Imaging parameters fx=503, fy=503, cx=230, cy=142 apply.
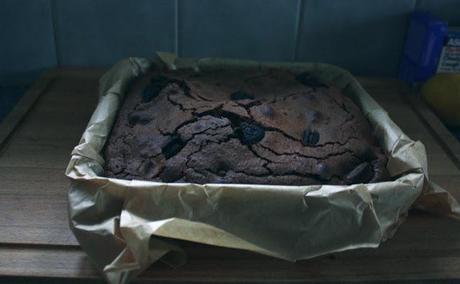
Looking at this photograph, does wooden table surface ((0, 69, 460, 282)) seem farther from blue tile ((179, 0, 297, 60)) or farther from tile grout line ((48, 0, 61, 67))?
blue tile ((179, 0, 297, 60))

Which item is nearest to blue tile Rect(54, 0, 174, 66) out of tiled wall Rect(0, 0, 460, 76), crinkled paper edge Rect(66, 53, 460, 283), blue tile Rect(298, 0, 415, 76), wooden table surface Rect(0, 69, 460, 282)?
tiled wall Rect(0, 0, 460, 76)

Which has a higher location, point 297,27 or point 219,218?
point 297,27

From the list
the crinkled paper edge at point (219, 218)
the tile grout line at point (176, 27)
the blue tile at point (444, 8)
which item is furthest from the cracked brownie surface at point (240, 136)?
the blue tile at point (444, 8)

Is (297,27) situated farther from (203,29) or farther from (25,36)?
(25,36)

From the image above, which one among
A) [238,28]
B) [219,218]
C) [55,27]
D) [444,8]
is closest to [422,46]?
[444,8]

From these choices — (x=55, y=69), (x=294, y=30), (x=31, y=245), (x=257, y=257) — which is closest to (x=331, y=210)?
(x=257, y=257)

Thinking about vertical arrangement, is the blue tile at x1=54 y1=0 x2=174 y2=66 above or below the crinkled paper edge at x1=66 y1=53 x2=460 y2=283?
above

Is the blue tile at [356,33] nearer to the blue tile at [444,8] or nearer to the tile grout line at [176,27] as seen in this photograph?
the blue tile at [444,8]
